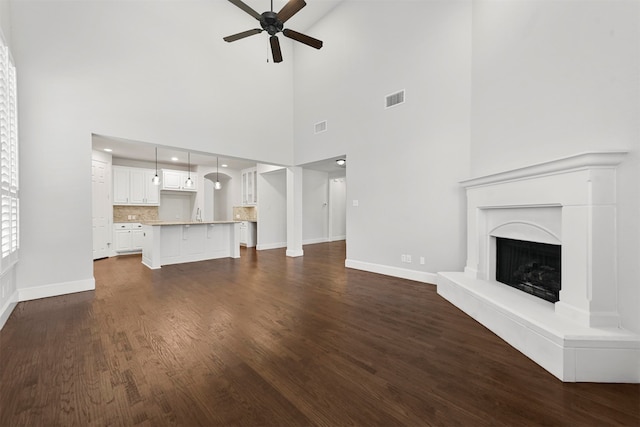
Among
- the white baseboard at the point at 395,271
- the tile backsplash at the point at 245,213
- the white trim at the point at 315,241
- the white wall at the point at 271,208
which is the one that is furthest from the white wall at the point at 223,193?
the white baseboard at the point at 395,271

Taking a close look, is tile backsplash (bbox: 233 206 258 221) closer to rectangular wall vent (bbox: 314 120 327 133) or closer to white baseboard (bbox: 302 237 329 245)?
white baseboard (bbox: 302 237 329 245)

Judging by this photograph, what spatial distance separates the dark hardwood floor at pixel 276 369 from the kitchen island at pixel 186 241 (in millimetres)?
2238

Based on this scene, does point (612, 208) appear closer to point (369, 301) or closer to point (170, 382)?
point (369, 301)

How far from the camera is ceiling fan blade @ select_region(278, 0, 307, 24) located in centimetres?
310

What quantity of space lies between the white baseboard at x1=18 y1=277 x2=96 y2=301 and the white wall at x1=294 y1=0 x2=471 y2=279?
14.4ft

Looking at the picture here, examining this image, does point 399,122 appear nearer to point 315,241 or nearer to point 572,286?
point 572,286

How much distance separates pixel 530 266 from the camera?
2.73 metres

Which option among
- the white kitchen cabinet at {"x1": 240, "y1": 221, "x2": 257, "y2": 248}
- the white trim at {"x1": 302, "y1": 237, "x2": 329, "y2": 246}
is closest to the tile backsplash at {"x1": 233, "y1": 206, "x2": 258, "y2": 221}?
the white kitchen cabinet at {"x1": 240, "y1": 221, "x2": 257, "y2": 248}

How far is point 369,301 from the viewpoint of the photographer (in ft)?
10.6

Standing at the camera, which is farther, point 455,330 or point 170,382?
point 455,330

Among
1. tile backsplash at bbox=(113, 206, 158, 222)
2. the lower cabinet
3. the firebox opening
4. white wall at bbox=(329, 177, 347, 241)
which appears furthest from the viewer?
white wall at bbox=(329, 177, 347, 241)

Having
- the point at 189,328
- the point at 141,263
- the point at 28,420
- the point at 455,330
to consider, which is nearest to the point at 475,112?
the point at 455,330

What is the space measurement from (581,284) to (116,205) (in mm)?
9955

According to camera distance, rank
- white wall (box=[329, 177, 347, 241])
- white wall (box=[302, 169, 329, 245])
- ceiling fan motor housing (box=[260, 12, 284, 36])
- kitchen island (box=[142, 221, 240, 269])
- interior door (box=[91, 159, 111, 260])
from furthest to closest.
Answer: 1. white wall (box=[329, 177, 347, 241])
2. white wall (box=[302, 169, 329, 245])
3. interior door (box=[91, 159, 111, 260])
4. kitchen island (box=[142, 221, 240, 269])
5. ceiling fan motor housing (box=[260, 12, 284, 36])
